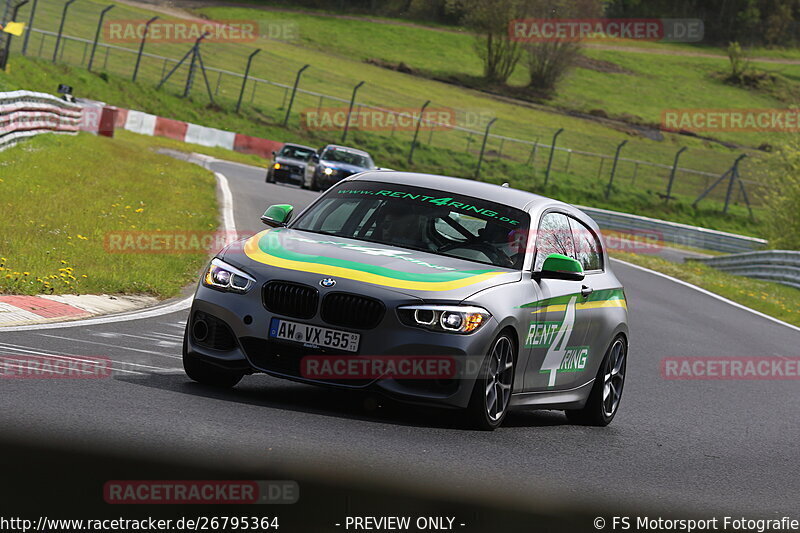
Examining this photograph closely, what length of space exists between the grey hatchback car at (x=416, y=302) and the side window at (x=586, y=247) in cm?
5

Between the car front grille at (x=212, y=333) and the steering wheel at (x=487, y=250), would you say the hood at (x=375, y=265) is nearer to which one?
the steering wheel at (x=487, y=250)

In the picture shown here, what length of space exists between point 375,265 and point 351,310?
41 centimetres

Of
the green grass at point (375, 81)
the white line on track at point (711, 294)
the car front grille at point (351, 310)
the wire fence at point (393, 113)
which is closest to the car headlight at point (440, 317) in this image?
the car front grille at point (351, 310)

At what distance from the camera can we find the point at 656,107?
92125 millimetres

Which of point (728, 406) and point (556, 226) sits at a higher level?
point (556, 226)

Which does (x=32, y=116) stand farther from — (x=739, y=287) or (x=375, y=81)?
(x=375, y=81)

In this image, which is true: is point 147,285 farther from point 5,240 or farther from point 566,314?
point 566,314

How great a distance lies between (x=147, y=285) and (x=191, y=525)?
361 inches

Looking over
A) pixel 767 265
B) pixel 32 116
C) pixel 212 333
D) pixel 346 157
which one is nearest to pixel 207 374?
pixel 212 333

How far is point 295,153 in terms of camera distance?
37781 millimetres

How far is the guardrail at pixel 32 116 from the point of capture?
2508 centimetres

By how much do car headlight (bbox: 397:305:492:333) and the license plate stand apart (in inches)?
12.3

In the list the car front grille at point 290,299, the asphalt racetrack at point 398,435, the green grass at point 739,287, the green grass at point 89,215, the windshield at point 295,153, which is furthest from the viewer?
the windshield at point 295,153

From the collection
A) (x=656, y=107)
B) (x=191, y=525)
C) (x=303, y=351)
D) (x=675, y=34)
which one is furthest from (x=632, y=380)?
(x=675, y=34)
